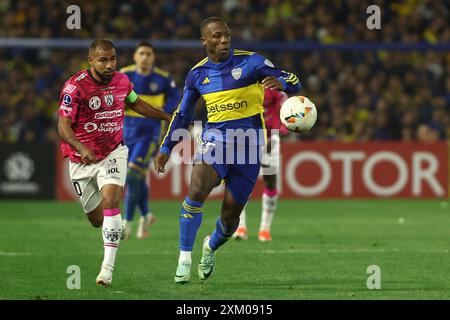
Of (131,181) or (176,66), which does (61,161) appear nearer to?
(176,66)

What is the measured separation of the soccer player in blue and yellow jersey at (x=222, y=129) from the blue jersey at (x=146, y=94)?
14.7 ft

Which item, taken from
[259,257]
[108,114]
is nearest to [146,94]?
[259,257]

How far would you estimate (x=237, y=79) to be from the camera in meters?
9.33

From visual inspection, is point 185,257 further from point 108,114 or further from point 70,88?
point 70,88

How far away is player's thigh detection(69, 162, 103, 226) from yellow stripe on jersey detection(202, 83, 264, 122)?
1.23 metres

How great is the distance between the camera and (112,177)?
942 centimetres

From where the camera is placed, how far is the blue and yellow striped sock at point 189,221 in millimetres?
9250

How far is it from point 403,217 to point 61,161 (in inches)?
257

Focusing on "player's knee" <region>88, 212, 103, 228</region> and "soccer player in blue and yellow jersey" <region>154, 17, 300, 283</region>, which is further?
"player's knee" <region>88, 212, 103, 228</region>

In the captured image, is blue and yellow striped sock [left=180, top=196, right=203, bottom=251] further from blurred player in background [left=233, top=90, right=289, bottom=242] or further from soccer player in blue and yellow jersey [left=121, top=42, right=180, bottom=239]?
soccer player in blue and yellow jersey [left=121, top=42, right=180, bottom=239]

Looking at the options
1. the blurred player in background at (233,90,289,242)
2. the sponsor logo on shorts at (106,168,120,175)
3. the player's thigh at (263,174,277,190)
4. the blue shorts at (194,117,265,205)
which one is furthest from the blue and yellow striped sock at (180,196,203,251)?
the player's thigh at (263,174,277,190)

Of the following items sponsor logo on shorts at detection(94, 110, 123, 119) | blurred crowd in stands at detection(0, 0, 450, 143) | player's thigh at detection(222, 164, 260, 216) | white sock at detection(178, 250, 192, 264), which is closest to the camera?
white sock at detection(178, 250, 192, 264)

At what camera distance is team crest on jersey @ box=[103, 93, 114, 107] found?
9570 mm

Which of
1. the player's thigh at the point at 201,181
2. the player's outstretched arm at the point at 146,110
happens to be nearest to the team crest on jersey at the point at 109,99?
the player's outstretched arm at the point at 146,110
